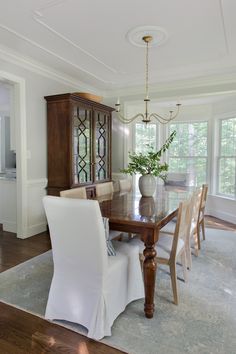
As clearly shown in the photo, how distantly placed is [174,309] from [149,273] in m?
0.43

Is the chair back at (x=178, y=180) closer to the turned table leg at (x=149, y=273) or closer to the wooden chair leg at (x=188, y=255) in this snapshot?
the wooden chair leg at (x=188, y=255)

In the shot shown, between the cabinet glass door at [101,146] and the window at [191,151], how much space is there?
1.98 meters

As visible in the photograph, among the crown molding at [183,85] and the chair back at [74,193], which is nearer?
the chair back at [74,193]

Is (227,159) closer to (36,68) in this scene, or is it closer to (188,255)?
(188,255)

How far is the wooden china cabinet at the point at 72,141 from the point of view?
152 inches

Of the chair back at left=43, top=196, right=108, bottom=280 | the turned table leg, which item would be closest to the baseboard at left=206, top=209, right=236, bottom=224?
the turned table leg

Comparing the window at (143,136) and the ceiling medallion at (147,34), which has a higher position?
the ceiling medallion at (147,34)

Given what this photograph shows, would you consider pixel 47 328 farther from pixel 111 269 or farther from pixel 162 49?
pixel 162 49

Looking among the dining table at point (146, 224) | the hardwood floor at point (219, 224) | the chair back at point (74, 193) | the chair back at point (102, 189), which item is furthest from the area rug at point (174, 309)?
the hardwood floor at point (219, 224)

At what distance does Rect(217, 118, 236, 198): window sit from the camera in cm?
505

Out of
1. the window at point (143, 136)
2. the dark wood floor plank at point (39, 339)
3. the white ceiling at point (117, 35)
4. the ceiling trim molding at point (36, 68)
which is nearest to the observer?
the dark wood floor plank at point (39, 339)

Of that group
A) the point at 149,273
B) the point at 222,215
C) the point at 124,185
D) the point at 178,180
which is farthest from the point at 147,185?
the point at 222,215

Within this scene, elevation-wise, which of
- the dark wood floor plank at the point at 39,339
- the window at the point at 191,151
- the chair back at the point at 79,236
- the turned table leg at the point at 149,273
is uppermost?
the window at the point at 191,151

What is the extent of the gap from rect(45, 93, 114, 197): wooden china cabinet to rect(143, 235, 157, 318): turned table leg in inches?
84.0
